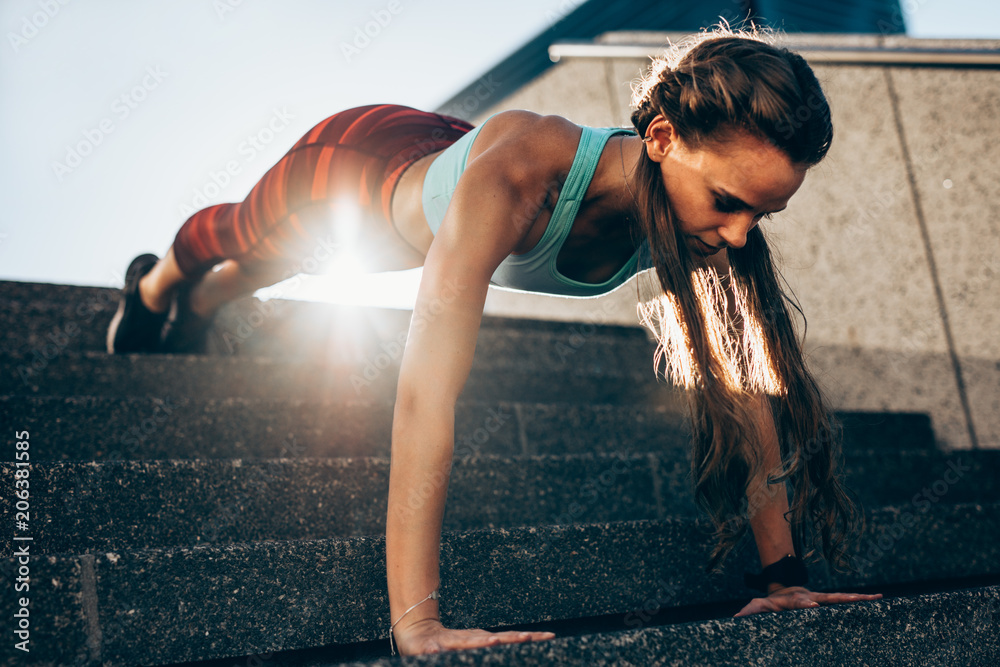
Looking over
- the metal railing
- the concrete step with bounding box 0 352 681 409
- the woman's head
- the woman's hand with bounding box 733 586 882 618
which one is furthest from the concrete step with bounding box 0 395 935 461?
the metal railing

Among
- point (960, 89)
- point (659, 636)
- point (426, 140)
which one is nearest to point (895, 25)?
point (960, 89)

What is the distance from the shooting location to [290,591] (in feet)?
3.87

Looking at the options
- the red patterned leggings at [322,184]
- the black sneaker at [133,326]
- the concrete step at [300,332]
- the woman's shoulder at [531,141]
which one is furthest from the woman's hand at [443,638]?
the black sneaker at [133,326]

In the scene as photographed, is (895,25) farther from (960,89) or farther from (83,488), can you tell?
(83,488)

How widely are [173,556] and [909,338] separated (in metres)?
3.41

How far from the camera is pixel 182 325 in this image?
2523 mm

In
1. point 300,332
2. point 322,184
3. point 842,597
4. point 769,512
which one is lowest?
point 842,597

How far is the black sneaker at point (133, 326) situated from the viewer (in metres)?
2.46

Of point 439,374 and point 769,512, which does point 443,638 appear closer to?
point 439,374

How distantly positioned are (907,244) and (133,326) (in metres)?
3.47

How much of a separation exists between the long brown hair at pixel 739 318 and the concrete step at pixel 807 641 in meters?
0.20

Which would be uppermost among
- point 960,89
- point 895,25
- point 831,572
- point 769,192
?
point 895,25

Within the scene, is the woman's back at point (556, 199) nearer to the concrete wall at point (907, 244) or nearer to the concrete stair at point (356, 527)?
the concrete stair at point (356, 527)

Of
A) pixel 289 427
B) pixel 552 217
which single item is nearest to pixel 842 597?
pixel 552 217
